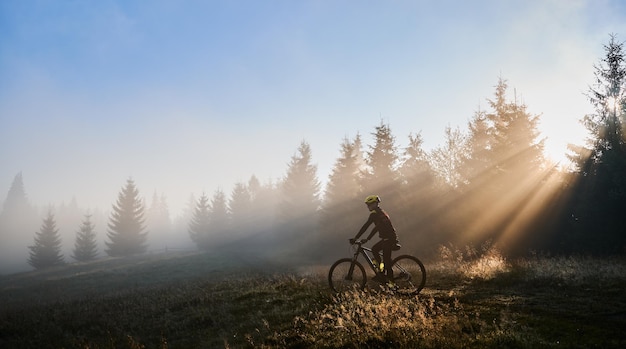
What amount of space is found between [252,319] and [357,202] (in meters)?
25.9

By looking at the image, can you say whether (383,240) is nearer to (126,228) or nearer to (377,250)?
(377,250)

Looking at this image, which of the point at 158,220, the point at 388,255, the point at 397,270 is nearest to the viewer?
the point at 388,255

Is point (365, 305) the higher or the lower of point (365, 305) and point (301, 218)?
the lower

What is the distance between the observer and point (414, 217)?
28.7 meters

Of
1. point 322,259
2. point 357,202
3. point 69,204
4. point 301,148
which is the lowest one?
point 322,259

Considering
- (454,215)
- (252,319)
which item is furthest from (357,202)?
(252,319)

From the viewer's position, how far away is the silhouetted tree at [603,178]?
18.5 meters

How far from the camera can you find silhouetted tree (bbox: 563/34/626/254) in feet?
60.7

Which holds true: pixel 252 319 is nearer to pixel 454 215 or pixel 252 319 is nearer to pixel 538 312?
pixel 538 312

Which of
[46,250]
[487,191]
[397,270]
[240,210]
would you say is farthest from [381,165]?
[46,250]

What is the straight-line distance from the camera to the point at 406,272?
10.0m

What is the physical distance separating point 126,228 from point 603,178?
2690 inches

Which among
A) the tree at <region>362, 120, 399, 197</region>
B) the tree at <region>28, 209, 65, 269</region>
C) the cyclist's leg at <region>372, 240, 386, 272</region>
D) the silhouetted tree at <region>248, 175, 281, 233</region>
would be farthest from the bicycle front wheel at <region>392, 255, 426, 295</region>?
the tree at <region>28, 209, 65, 269</region>

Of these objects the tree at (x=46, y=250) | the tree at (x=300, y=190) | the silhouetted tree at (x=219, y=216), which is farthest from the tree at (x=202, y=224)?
the tree at (x=300, y=190)
